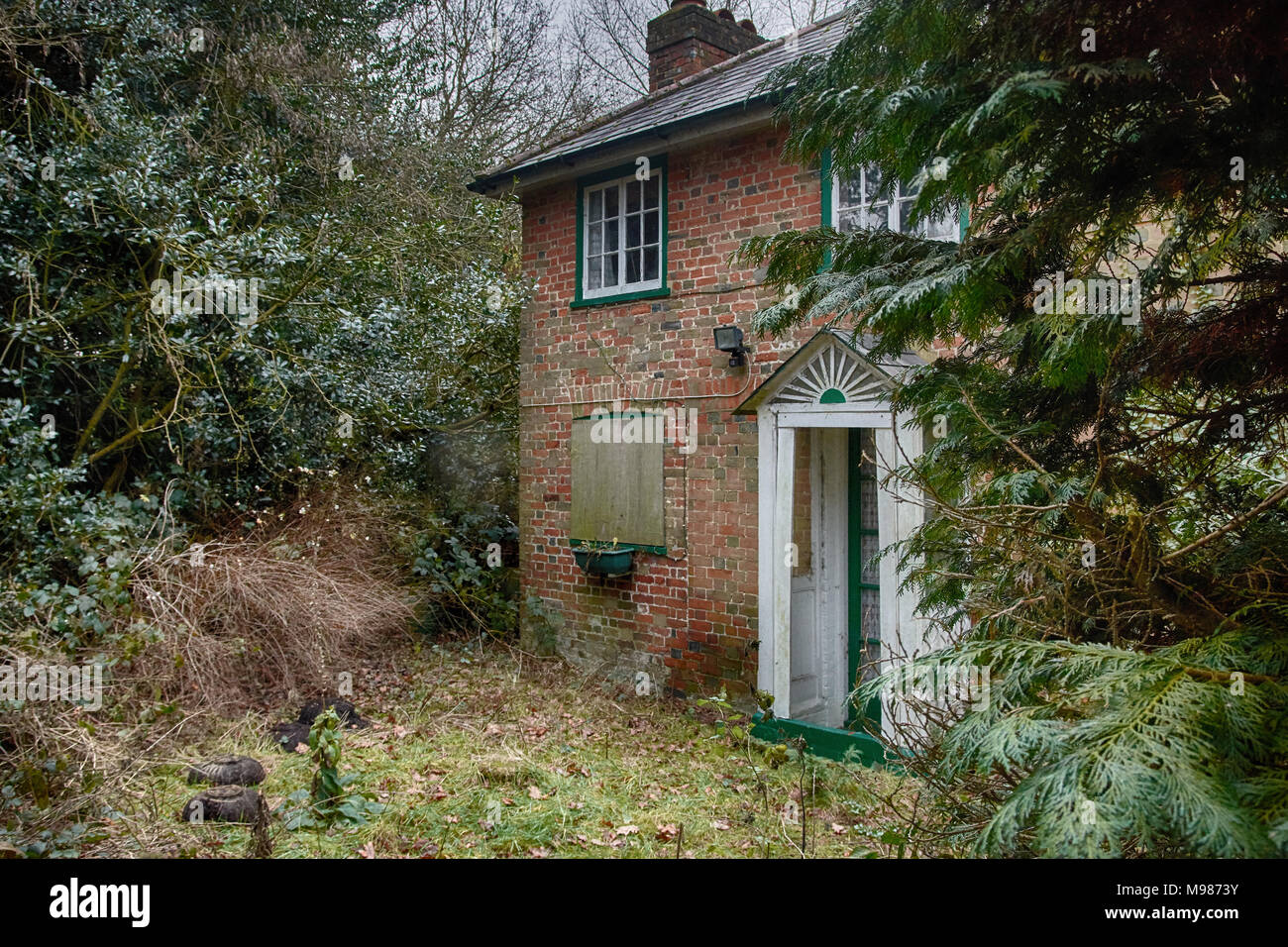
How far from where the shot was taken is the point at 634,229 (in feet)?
29.2

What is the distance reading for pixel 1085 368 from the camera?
295cm

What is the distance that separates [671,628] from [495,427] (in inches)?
171

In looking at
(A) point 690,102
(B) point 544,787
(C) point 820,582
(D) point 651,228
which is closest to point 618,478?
(C) point 820,582

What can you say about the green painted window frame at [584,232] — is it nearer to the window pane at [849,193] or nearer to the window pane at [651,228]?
the window pane at [651,228]

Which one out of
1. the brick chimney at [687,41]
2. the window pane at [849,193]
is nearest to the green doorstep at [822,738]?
the window pane at [849,193]

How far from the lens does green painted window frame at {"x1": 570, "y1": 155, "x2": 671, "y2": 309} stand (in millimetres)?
8492

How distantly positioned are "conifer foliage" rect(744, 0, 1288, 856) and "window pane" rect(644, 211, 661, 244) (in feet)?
16.8

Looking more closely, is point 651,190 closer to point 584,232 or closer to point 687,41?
point 584,232

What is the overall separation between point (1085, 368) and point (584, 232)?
22.9ft

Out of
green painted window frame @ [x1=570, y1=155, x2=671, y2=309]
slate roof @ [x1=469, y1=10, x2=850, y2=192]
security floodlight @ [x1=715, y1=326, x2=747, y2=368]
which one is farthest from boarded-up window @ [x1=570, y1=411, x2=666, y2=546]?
slate roof @ [x1=469, y1=10, x2=850, y2=192]

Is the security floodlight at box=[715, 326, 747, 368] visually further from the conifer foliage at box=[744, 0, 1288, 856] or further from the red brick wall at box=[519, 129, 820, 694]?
the conifer foliage at box=[744, 0, 1288, 856]
